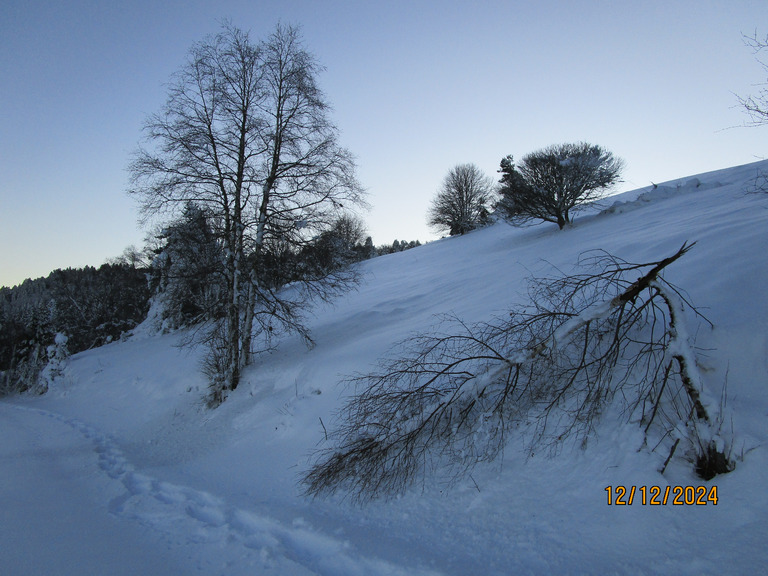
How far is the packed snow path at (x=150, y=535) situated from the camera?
3658 millimetres

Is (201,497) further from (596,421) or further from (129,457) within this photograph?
(596,421)

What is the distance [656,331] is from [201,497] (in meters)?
6.75

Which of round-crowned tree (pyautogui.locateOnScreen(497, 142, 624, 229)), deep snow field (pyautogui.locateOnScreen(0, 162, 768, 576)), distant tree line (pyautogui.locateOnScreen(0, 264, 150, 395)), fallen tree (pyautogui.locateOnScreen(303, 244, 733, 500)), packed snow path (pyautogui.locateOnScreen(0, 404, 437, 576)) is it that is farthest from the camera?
distant tree line (pyautogui.locateOnScreen(0, 264, 150, 395))

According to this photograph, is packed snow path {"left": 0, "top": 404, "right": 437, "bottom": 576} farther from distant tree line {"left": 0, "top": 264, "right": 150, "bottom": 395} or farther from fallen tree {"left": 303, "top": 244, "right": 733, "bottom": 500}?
distant tree line {"left": 0, "top": 264, "right": 150, "bottom": 395}

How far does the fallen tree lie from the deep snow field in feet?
0.80

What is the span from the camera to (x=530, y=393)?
4.32m
